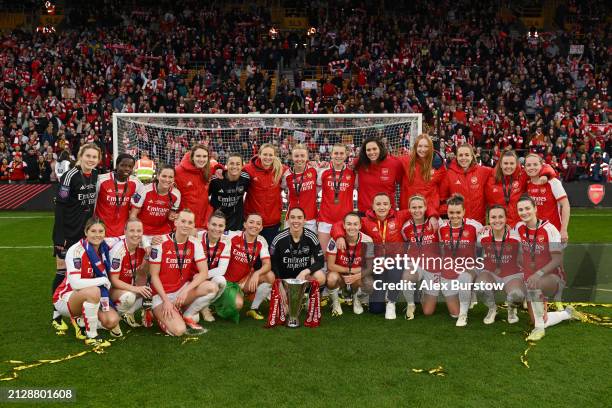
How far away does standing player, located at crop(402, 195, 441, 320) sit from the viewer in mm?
5449

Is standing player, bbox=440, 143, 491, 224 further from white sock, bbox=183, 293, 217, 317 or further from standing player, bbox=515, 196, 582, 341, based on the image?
white sock, bbox=183, 293, 217, 317

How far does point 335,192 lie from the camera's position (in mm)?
6309

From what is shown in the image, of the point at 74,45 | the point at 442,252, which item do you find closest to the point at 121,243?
the point at 442,252

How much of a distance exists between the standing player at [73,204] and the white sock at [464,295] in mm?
3280

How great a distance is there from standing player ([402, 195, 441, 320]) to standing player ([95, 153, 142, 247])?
8.40ft

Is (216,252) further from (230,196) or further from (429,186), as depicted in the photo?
(429,186)

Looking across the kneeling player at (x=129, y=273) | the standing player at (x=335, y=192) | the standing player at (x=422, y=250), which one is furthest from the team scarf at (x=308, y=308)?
the kneeling player at (x=129, y=273)

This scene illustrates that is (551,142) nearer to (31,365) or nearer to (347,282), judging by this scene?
(347,282)

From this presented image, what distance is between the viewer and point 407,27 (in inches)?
990

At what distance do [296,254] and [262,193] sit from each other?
87cm

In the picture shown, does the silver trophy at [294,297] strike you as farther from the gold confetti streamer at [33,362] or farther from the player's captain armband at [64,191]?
the player's captain armband at [64,191]

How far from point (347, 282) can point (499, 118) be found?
14065 mm

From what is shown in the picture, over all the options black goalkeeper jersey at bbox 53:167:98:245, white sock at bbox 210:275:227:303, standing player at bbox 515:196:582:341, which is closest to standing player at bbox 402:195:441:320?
standing player at bbox 515:196:582:341

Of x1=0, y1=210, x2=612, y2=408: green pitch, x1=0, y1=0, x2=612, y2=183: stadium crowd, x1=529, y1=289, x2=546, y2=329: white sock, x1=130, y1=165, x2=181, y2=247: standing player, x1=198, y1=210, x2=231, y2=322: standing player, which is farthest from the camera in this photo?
x1=0, y1=0, x2=612, y2=183: stadium crowd
